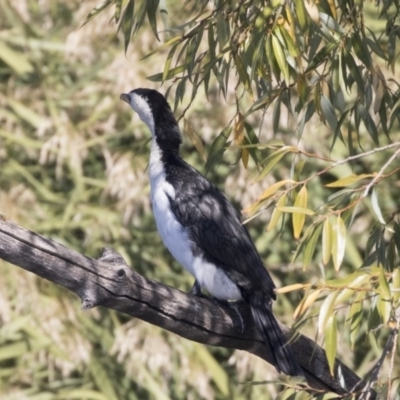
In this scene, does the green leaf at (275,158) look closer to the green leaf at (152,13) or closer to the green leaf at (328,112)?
the green leaf at (328,112)

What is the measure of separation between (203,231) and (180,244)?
111 millimetres

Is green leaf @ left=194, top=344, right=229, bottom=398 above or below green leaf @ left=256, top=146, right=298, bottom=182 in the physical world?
above

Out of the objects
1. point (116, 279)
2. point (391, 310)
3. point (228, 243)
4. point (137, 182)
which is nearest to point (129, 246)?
point (137, 182)

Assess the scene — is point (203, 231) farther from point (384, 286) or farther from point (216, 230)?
point (384, 286)

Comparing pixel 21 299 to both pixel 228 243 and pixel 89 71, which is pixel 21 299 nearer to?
pixel 89 71

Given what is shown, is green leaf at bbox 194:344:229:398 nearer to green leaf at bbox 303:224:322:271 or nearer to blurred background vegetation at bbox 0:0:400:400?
blurred background vegetation at bbox 0:0:400:400

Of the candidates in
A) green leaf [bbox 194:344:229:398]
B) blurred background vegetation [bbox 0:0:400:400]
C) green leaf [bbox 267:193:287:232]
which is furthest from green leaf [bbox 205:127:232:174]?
green leaf [bbox 194:344:229:398]

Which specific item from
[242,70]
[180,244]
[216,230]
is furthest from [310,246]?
[180,244]

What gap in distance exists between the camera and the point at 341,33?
2.75 m

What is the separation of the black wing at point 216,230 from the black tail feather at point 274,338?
7cm

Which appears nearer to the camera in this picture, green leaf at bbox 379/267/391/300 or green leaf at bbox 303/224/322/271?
green leaf at bbox 379/267/391/300

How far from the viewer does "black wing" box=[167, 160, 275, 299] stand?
11.2 feet

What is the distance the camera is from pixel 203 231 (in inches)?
139

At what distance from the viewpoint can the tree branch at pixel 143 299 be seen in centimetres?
267
